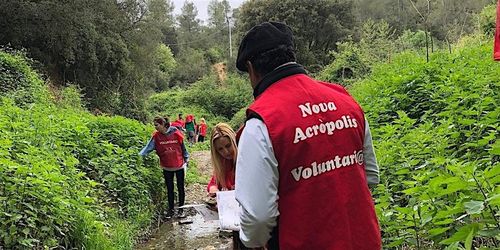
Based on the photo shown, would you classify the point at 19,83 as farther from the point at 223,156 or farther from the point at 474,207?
the point at 474,207

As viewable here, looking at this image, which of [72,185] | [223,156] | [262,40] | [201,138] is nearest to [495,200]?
[262,40]

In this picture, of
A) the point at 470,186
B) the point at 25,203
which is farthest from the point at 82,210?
the point at 470,186

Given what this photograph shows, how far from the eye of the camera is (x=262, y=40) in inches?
72.8

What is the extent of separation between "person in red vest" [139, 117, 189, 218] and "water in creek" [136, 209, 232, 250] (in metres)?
0.50

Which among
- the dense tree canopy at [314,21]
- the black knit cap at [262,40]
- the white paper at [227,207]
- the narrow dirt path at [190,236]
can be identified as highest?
the dense tree canopy at [314,21]

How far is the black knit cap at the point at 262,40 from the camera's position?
6.05 feet

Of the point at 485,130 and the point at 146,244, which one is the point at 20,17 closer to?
the point at 146,244

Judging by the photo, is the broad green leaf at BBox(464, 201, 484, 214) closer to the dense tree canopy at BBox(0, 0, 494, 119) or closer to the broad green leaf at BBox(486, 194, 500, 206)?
the broad green leaf at BBox(486, 194, 500, 206)

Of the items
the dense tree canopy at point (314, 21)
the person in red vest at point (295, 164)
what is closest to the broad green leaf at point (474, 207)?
the person in red vest at point (295, 164)

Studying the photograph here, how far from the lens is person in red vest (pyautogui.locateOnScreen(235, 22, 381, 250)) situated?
170 centimetres

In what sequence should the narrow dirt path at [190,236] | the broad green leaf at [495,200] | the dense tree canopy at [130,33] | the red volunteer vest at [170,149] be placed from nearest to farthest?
the broad green leaf at [495,200] < the narrow dirt path at [190,236] < the red volunteer vest at [170,149] < the dense tree canopy at [130,33]

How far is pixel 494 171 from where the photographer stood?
6.10 ft

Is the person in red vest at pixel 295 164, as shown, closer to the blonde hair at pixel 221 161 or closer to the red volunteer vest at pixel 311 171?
the red volunteer vest at pixel 311 171

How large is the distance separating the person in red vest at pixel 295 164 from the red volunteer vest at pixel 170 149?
591cm
